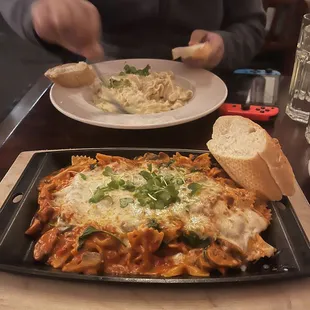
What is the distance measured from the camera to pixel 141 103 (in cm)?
160

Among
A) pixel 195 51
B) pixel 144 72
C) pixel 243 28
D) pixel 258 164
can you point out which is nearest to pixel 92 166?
pixel 258 164

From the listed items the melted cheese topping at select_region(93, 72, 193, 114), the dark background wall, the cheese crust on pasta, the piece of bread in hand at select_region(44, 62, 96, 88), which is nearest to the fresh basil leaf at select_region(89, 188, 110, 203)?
the cheese crust on pasta

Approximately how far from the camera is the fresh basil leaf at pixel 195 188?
1.03m

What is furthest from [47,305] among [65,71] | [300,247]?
[65,71]

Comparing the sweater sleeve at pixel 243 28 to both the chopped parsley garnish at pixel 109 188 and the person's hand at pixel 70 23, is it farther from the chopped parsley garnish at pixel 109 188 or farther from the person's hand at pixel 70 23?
the chopped parsley garnish at pixel 109 188

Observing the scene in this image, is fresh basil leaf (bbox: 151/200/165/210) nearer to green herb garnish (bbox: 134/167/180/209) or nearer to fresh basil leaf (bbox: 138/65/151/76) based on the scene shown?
green herb garnish (bbox: 134/167/180/209)

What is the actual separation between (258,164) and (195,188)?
17 centimetres

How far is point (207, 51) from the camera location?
1.79m

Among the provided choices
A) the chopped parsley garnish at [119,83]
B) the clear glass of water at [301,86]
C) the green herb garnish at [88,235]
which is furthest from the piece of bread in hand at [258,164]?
the chopped parsley garnish at [119,83]

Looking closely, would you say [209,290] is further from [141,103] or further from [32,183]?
[141,103]

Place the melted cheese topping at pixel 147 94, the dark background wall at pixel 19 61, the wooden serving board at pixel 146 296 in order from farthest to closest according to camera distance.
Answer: the dark background wall at pixel 19 61, the melted cheese topping at pixel 147 94, the wooden serving board at pixel 146 296

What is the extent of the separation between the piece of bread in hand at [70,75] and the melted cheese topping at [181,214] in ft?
2.22

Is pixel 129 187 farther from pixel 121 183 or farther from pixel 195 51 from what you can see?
pixel 195 51

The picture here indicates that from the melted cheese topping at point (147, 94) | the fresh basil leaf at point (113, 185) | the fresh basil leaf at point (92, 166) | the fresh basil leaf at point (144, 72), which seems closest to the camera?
the fresh basil leaf at point (113, 185)
